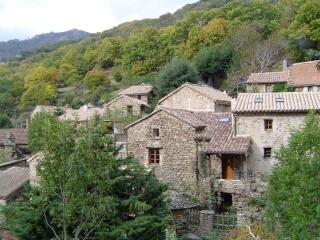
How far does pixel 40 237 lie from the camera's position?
15305 millimetres

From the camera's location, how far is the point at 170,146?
2764 cm

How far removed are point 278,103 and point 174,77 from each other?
27310mm

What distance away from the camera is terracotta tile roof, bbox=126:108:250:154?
2630 cm

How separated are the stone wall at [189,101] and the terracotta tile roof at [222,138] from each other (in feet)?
31.2

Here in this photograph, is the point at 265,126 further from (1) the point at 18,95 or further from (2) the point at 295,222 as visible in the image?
(1) the point at 18,95

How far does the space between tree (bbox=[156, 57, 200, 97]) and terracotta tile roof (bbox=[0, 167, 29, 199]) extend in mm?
22880

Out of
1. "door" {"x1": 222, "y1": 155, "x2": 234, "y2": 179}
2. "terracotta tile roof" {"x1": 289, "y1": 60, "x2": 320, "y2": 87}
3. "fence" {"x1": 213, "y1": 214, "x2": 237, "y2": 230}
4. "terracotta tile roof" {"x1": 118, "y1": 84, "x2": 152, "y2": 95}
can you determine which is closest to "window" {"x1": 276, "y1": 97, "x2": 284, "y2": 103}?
"door" {"x1": 222, "y1": 155, "x2": 234, "y2": 179}

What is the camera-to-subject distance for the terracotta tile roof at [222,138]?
85.9 feet

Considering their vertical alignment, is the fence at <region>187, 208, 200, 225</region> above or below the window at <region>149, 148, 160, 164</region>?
below

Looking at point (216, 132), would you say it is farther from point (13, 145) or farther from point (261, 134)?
point (13, 145)

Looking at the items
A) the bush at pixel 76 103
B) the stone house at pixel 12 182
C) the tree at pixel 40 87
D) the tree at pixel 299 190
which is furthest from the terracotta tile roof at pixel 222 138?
the tree at pixel 40 87

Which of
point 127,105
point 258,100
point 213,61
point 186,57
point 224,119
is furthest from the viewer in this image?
point 186,57

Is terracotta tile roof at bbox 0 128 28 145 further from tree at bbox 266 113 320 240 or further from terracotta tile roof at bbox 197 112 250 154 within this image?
tree at bbox 266 113 320 240

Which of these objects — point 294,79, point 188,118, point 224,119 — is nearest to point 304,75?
point 294,79
